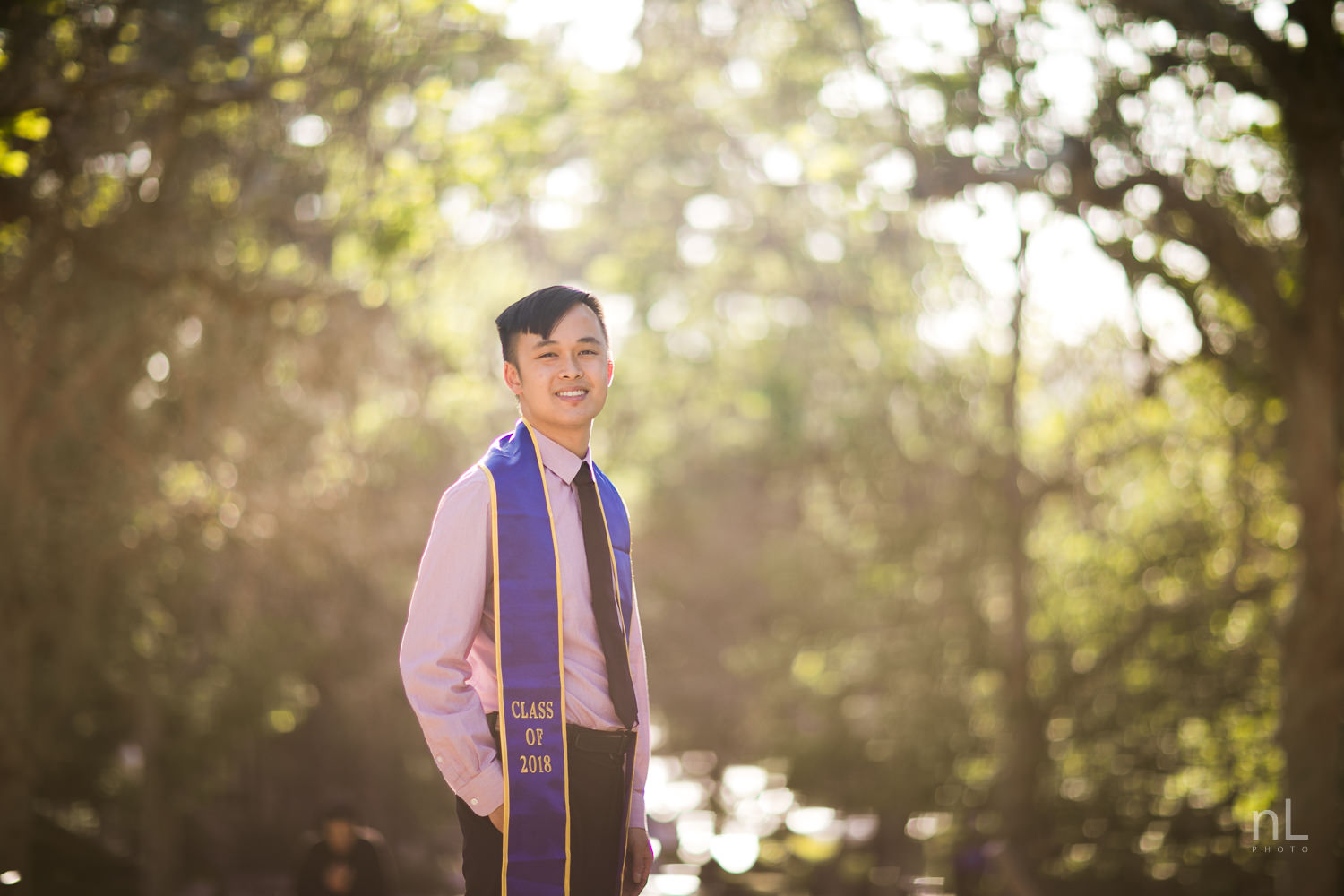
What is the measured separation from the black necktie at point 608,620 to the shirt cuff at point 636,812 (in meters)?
0.25

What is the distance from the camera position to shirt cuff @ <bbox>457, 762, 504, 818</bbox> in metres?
2.60

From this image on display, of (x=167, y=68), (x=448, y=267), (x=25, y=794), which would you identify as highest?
(x=448, y=267)

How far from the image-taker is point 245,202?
10625mm

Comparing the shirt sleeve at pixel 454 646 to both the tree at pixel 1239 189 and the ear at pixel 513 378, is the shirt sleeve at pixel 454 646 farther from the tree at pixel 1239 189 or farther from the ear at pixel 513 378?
the tree at pixel 1239 189

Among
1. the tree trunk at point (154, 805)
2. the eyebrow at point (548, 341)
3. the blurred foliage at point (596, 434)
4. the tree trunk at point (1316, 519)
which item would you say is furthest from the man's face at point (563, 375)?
the tree trunk at point (154, 805)

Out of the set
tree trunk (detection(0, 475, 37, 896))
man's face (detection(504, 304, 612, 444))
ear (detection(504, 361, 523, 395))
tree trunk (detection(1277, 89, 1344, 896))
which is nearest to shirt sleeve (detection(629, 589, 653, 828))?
man's face (detection(504, 304, 612, 444))

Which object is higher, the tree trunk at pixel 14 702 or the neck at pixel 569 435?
the tree trunk at pixel 14 702

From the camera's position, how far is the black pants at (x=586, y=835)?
2.65m

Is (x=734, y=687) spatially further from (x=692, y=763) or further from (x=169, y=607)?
(x=169, y=607)

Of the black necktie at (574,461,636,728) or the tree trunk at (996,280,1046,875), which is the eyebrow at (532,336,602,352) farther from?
the tree trunk at (996,280,1046,875)

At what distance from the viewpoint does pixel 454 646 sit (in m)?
2.62

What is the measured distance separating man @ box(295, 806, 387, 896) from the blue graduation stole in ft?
16.4

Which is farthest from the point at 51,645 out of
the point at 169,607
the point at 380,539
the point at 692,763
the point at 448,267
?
the point at 692,763

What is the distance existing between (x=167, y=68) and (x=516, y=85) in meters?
4.16
